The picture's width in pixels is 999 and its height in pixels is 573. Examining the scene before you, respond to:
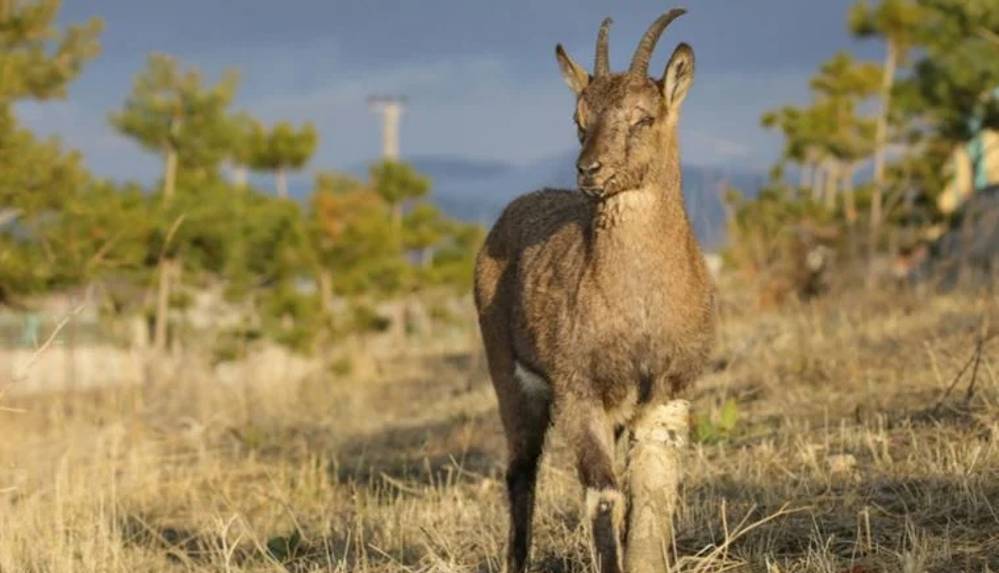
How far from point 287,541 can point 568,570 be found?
1825mm

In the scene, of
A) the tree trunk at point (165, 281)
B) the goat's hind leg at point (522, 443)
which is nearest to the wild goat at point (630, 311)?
the goat's hind leg at point (522, 443)

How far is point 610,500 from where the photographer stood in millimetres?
5613

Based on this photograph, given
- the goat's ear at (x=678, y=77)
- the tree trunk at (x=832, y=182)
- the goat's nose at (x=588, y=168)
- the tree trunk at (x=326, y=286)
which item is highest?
the tree trunk at (x=832, y=182)

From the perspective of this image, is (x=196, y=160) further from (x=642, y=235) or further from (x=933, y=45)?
(x=642, y=235)

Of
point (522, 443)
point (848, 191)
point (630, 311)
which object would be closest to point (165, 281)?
point (522, 443)

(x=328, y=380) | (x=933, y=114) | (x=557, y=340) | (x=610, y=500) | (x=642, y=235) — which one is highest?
(x=933, y=114)

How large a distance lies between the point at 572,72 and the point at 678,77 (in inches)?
20.0

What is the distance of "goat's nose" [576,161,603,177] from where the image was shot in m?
5.60

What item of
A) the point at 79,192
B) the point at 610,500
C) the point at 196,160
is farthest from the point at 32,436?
the point at 196,160

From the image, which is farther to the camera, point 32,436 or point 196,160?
point 196,160

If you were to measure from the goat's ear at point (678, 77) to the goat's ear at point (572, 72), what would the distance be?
1.33ft

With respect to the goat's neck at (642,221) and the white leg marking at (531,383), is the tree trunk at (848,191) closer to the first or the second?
the white leg marking at (531,383)

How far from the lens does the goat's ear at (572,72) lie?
630cm

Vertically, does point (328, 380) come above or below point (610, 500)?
below
